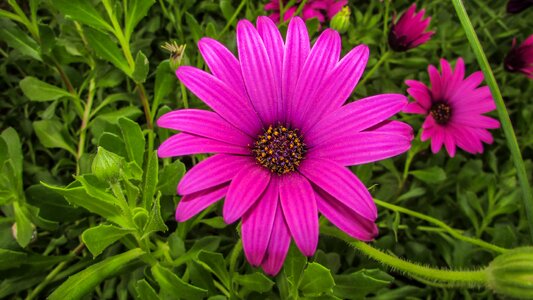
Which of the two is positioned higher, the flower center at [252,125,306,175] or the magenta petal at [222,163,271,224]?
the flower center at [252,125,306,175]

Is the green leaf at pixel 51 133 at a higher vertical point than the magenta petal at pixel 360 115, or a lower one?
lower

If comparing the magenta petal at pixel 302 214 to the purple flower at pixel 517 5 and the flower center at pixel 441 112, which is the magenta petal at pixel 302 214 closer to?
the flower center at pixel 441 112

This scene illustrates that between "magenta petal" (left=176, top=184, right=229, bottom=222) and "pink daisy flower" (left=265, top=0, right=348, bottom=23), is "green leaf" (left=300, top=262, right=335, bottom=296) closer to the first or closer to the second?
"magenta petal" (left=176, top=184, right=229, bottom=222)

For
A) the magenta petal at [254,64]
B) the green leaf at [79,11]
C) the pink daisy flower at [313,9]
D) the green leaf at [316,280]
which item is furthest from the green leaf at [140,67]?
the pink daisy flower at [313,9]

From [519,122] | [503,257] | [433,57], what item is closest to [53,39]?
[503,257]

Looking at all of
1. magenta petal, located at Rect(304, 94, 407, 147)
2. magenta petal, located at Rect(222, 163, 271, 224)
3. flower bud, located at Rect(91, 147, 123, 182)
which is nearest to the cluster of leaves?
flower bud, located at Rect(91, 147, 123, 182)

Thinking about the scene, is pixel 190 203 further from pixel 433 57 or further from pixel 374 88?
pixel 433 57
